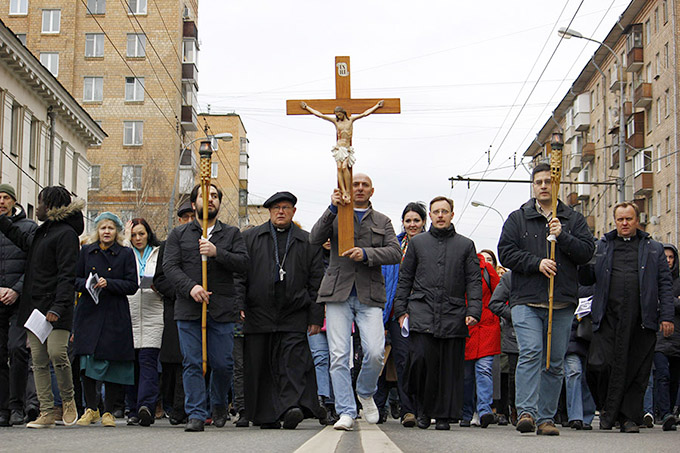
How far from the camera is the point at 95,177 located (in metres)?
65.3

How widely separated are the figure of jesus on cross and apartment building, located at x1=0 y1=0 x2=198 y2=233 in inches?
2121

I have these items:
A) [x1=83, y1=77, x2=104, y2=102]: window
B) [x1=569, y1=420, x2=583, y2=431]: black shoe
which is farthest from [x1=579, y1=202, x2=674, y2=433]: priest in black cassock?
[x1=83, y1=77, x2=104, y2=102]: window

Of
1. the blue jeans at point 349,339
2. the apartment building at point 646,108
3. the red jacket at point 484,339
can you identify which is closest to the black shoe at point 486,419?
→ the red jacket at point 484,339

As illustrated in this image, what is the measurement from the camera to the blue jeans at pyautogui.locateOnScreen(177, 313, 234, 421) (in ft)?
31.7

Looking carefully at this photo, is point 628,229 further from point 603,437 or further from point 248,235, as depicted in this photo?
point 248,235

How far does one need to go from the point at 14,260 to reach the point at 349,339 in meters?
3.42

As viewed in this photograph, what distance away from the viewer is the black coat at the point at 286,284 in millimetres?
10219

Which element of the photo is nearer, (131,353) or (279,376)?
(279,376)

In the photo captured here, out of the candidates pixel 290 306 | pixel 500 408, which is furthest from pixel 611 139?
pixel 290 306

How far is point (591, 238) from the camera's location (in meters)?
9.81

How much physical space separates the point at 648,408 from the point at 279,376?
4641mm

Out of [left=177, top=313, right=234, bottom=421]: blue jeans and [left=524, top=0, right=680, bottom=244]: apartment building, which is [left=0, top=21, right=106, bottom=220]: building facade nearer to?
[left=524, top=0, right=680, bottom=244]: apartment building

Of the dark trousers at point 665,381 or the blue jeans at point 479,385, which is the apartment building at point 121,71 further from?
the blue jeans at point 479,385

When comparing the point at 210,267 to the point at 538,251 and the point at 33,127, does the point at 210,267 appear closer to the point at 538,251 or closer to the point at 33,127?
the point at 538,251
